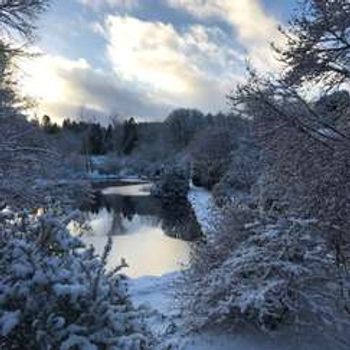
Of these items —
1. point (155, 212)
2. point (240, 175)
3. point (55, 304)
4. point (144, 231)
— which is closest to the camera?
point (55, 304)

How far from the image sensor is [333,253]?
9875 mm

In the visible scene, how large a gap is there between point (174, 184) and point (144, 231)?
24061mm

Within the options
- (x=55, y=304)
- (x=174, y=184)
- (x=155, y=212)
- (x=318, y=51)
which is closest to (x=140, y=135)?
(x=174, y=184)

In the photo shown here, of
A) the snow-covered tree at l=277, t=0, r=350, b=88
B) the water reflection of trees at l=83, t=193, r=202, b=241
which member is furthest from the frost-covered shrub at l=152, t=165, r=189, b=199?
the snow-covered tree at l=277, t=0, r=350, b=88

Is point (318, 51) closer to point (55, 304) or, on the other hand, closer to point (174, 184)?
point (55, 304)

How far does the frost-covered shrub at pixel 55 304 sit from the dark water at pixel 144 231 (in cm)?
822

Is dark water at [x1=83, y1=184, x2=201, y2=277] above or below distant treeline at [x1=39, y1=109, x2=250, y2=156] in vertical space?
below

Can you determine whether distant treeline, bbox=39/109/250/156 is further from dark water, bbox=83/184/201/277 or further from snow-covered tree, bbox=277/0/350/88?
snow-covered tree, bbox=277/0/350/88

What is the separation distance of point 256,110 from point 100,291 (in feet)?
22.4

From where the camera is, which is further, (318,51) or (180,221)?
(180,221)

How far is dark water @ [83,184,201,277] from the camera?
945 inches

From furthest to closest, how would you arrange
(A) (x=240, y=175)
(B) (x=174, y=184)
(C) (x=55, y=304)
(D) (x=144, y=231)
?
(B) (x=174, y=184)
(A) (x=240, y=175)
(D) (x=144, y=231)
(C) (x=55, y=304)

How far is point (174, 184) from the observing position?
2287 inches

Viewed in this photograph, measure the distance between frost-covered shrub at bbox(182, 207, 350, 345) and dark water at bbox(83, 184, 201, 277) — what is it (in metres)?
2.96
